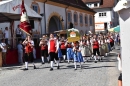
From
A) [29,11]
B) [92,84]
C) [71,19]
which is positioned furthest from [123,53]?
[71,19]

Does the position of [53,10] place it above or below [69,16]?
above

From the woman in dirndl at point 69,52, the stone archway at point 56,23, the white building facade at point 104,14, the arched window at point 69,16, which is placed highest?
the white building facade at point 104,14

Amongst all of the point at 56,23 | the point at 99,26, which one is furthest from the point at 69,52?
the point at 99,26

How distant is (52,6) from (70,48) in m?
11.5

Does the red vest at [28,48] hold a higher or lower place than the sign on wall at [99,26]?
lower

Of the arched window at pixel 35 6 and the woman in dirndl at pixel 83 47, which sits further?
the arched window at pixel 35 6

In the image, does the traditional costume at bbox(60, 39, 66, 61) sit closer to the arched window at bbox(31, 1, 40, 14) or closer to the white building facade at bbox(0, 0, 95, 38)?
the white building facade at bbox(0, 0, 95, 38)

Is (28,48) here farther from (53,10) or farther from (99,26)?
(99,26)

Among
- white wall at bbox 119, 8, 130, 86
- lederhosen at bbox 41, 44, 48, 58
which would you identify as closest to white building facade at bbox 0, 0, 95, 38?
lederhosen at bbox 41, 44, 48, 58

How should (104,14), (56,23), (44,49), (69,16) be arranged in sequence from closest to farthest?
(44,49) → (56,23) → (69,16) → (104,14)

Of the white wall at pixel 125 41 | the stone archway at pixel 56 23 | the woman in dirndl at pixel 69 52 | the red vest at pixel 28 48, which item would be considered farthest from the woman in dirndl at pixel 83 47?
the stone archway at pixel 56 23

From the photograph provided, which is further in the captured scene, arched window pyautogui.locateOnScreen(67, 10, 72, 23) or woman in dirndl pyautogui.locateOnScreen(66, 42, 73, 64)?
arched window pyautogui.locateOnScreen(67, 10, 72, 23)

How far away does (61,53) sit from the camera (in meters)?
17.0

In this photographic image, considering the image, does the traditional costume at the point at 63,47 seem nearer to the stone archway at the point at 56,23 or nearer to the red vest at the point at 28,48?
the red vest at the point at 28,48
